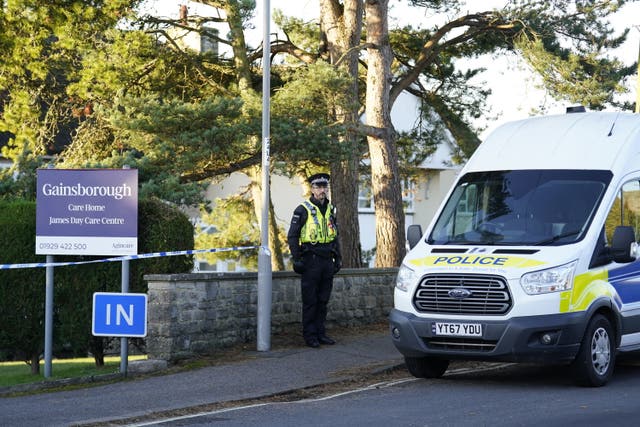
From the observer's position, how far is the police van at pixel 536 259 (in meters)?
11.2

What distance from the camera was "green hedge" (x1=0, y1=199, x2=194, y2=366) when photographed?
14156 millimetres

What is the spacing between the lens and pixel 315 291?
14.5 metres

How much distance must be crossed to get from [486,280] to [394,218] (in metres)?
10.7

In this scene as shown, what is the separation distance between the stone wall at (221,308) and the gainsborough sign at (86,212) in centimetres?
64

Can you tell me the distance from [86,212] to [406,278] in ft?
12.7

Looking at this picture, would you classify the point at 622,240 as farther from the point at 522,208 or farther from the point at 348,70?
the point at 348,70

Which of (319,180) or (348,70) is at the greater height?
(348,70)

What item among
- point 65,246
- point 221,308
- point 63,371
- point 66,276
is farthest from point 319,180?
point 63,371

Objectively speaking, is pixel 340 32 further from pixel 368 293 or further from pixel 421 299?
pixel 421 299

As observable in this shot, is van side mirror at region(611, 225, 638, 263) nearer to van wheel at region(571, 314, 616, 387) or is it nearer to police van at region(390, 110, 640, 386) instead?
police van at region(390, 110, 640, 386)

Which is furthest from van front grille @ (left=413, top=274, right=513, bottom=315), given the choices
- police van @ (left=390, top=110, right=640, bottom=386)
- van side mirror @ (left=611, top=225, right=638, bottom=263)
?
van side mirror @ (left=611, top=225, right=638, bottom=263)

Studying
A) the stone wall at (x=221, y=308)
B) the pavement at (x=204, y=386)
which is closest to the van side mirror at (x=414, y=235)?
the pavement at (x=204, y=386)

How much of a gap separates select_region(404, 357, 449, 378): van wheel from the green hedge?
3458mm

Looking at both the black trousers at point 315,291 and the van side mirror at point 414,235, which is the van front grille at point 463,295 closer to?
the van side mirror at point 414,235
